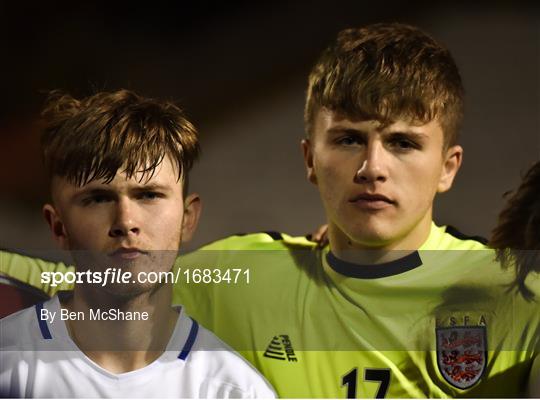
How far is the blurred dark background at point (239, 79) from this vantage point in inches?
80.4

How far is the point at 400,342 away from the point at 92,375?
0.78m

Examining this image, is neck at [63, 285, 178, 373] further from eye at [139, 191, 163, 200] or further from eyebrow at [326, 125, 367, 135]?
eyebrow at [326, 125, 367, 135]

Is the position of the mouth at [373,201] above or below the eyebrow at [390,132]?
below

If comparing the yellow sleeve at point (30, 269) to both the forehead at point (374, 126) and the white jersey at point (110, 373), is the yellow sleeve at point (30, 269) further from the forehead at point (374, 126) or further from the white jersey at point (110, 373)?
the forehead at point (374, 126)

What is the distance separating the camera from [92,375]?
6.55 ft

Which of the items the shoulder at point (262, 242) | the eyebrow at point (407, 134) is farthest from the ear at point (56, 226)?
the eyebrow at point (407, 134)

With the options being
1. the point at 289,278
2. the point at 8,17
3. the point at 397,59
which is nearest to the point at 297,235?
the point at 289,278

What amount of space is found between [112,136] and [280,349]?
0.69 meters

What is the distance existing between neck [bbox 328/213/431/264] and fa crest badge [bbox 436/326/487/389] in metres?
0.22

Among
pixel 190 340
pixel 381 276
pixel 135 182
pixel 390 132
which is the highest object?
pixel 390 132

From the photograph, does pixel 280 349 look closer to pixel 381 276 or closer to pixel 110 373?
pixel 381 276

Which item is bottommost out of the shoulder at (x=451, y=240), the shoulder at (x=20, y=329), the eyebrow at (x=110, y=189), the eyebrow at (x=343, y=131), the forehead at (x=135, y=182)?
the shoulder at (x=20, y=329)

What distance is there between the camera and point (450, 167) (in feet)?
6.63

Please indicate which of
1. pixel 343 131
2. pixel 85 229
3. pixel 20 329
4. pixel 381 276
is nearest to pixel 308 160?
pixel 343 131
